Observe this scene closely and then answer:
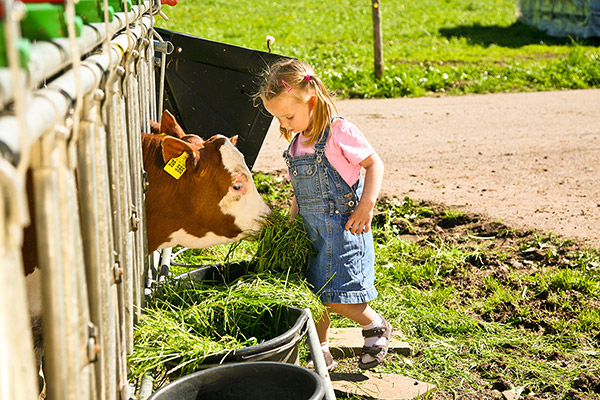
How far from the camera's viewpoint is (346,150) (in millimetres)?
3205

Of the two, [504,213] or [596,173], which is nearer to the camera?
[504,213]

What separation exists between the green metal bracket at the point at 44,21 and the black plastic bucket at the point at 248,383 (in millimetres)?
1124

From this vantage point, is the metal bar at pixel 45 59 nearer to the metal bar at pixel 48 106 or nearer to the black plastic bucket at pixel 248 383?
the metal bar at pixel 48 106

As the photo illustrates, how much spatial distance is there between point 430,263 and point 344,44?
35.4ft

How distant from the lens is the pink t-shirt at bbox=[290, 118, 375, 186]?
3.21 metres

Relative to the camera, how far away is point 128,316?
7.54 ft

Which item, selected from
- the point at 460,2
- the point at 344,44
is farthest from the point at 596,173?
the point at 460,2

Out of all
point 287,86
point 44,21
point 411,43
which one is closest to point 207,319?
point 287,86

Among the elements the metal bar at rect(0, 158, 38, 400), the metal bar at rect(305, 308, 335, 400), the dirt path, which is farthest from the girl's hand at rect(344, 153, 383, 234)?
the dirt path

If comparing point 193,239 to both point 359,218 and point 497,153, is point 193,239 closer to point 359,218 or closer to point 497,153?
point 359,218

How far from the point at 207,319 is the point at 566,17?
1518cm

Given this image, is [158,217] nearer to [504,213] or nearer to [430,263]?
[430,263]

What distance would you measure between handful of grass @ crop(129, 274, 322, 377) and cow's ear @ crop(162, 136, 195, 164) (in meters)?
0.53

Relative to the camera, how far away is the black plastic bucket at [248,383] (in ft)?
6.90
